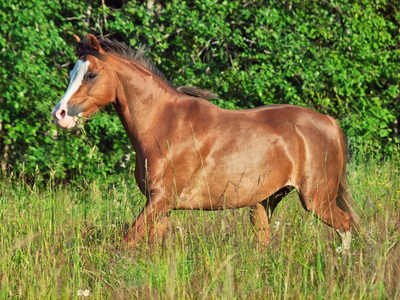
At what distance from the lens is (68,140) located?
7902 mm

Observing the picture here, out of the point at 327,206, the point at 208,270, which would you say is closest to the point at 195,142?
the point at 208,270

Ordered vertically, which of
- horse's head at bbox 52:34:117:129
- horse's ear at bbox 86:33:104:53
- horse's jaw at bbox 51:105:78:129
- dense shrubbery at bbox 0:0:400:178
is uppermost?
horse's ear at bbox 86:33:104:53

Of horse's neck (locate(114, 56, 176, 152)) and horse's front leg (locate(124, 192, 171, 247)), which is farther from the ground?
horse's neck (locate(114, 56, 176, 152))

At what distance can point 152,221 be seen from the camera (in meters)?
3.91

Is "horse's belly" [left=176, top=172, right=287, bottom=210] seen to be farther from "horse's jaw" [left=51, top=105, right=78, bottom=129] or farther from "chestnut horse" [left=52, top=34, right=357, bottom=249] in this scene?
"horse's jaw" [left=51, top=105, right=78, bottom=129]

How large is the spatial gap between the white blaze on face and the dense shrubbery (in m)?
3.37

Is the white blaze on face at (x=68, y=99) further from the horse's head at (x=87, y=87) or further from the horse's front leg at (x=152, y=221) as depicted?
the horse's front leg at (x=152, y=221)

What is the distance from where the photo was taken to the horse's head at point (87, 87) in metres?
3.79

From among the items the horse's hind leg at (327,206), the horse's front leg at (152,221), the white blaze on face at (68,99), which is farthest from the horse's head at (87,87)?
the horse's hind leg at (327,206)

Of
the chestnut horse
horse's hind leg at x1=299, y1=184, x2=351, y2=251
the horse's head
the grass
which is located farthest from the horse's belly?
the horse's head

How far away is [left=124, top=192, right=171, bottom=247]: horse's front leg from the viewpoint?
12.2 feet

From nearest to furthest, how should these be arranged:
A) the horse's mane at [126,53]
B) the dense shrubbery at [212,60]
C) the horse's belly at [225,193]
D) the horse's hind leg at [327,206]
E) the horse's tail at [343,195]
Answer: the horse's mane at [126,53] → the horse's belly at [225,193] → the horse's hind leg at [327,206] → the horse's tail at [343,195] → the dense shrubbery at [212,60]

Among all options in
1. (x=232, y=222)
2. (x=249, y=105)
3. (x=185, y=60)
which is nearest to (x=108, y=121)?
(x=185, y=60)

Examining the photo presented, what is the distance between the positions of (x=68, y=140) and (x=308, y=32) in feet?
13.2
